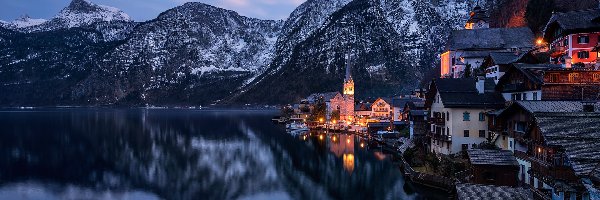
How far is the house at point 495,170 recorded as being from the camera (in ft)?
119

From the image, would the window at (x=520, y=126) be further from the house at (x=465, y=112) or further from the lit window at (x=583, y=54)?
the lit window at (x=583, y=54)

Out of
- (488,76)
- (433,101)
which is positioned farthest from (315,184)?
(488,76)

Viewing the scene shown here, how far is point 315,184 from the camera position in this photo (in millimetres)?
52406

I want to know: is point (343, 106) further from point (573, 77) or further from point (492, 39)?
point (573, 77)

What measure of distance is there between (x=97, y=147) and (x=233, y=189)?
50.1 metres

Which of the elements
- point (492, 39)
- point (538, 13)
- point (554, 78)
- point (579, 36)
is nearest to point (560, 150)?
point (554, 78)

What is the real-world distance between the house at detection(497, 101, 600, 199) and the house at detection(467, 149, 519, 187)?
22.3 inches

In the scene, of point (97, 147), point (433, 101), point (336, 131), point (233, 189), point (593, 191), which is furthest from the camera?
point (336, 131)

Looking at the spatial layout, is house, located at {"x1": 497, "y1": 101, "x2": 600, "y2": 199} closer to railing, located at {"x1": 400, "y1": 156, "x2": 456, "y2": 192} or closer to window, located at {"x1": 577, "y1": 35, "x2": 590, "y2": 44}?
railing, located at {"x1": 400, "y1": 156, "x2": 456, "y2": 192}

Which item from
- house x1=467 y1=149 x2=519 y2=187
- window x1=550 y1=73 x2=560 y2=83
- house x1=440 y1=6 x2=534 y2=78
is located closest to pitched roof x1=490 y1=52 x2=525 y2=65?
window x1=550 y1=73 x2=560 y2=83

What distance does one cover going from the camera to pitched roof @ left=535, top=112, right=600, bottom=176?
24.0 metres

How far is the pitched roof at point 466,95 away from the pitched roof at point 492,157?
11999mm

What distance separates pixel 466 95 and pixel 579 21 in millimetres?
17274

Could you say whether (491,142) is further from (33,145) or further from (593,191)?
(33,145)
